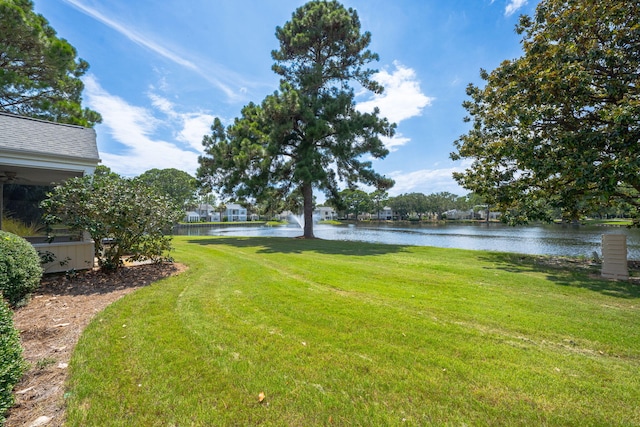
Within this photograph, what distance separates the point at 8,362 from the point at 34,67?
15886mm

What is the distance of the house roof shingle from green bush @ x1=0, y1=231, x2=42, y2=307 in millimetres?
3054

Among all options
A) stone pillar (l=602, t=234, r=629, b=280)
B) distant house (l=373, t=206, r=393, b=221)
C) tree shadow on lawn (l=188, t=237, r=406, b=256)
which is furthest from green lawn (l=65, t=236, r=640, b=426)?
distant house (l=373, t=206, r=393, b=221)

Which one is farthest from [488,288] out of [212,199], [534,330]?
[212,199]

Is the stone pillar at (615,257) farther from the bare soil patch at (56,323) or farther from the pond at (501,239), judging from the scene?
the bare soil patch at (56,323)

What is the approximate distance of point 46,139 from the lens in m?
7.07

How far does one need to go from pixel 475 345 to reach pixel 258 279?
427 centimetres

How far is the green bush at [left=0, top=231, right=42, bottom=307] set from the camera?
13.0ft

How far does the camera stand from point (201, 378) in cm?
252

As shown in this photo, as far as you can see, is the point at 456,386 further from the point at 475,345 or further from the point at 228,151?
the point at 228,151

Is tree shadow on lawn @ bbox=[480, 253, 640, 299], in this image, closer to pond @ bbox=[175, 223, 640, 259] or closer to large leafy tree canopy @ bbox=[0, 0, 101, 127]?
pond @ bbox=[175, 223, 640, 259]

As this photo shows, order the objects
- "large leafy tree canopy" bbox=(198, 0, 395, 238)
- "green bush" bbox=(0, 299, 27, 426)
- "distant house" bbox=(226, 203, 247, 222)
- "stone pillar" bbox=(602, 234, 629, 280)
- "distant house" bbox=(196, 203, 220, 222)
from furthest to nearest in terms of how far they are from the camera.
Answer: "distant house" bbox=(226, 203, 247, 222)
"distant house" bbox=(196, 203, 220, 222)
"large leafy tree canopy" bbox=(198, 0, 395, 238)
"stone pillar" bbox=(602, 234, 629, 280)
"green bush" bbox=(0, 299, 27, 426)

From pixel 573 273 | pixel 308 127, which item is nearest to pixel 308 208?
pixel 308 127

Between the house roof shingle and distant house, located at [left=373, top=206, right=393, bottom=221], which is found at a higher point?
the house roof shingle

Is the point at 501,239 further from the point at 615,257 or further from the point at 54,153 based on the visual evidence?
the point at 54,153
